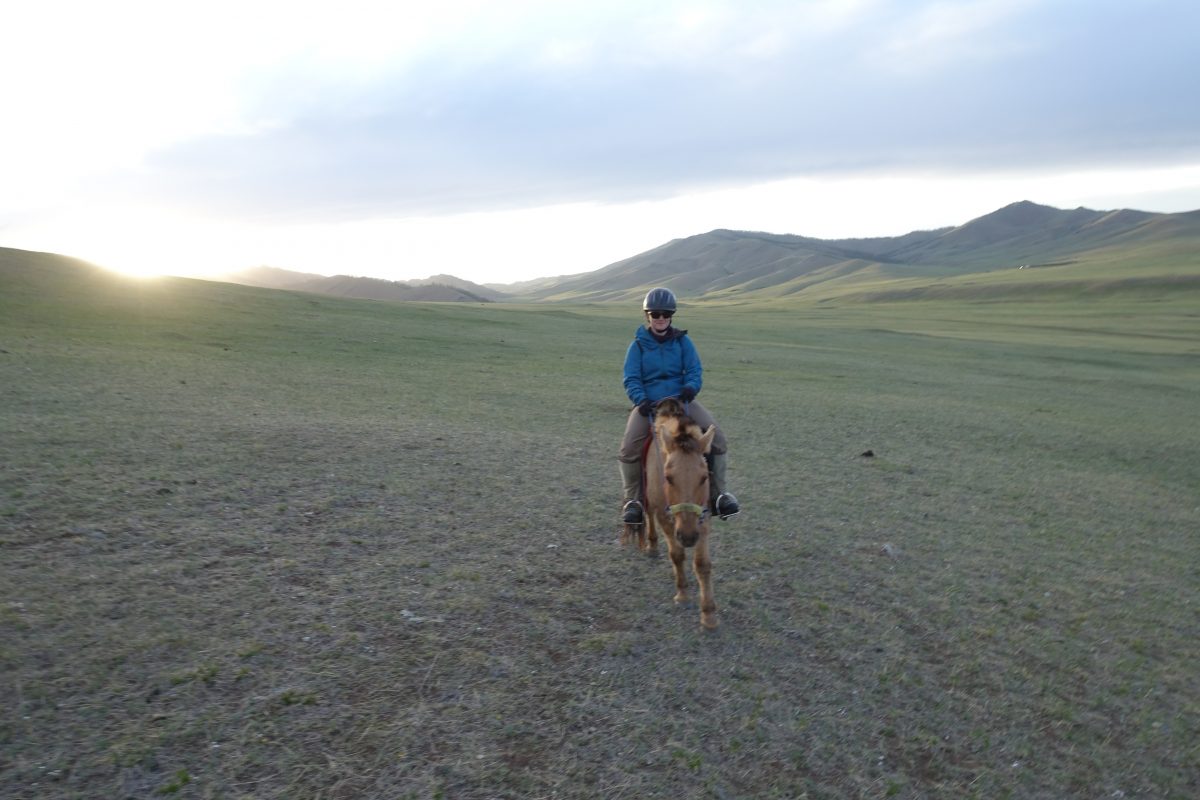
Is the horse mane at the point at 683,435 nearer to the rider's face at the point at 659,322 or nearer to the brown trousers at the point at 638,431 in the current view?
the brown trousers at the point at 638,431

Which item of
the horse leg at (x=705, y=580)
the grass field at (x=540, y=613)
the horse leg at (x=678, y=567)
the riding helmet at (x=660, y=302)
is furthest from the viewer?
the riding helmet at (x=660, y=302)

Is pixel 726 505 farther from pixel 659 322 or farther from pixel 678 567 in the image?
pixel 659 322

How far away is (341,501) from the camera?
8.60 meters

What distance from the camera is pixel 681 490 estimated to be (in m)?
6.12

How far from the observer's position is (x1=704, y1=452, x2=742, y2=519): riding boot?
6.80 m

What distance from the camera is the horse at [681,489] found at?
603 cm

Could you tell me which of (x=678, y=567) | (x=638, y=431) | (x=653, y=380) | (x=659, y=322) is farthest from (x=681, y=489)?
(x=659, y=322)

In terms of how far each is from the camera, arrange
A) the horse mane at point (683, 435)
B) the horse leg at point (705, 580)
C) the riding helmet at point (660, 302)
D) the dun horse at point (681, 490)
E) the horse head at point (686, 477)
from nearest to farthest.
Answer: the horse head at point (686, 477)
the dun horse at point (681, 490)
the horse mane at point (683, 435)
the horse leg at point (705, 580)
the riding helmet at point (660, 302)

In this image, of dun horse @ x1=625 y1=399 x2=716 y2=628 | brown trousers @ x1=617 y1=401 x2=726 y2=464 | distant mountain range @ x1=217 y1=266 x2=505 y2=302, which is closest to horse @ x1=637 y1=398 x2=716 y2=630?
dun horse @ x1=625 y1=399 x2=716 y2=628

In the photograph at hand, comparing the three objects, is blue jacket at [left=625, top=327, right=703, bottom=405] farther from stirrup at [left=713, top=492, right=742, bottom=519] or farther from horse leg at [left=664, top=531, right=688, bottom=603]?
horse leg at [left=664, top=531, right=688, bottom=603]

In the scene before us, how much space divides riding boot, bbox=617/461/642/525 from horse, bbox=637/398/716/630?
14cm

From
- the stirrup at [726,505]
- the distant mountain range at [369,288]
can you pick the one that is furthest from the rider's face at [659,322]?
the distant mountain range at [369,288]

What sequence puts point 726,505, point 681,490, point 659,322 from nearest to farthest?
point 681,490
point 726,505
point 659,322

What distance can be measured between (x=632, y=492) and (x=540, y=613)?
5.65 ft
